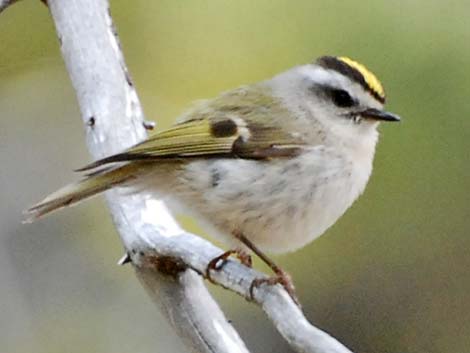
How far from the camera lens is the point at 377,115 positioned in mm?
3072

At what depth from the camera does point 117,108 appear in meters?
3.08

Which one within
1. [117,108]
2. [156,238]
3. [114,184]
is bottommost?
[156,238]

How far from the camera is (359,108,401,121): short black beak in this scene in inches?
120

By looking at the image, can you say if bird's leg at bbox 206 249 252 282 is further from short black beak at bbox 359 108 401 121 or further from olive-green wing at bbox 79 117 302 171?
short black beak at bbox 359 108 401 121

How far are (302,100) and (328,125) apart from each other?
0.44 ft

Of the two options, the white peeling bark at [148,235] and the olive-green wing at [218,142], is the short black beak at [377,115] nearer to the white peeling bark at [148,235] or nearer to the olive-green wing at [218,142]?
the olive-green wing at [218,142]

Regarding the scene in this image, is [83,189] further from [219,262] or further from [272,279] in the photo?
[272,279]

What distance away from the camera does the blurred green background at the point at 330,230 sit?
420 centimetres

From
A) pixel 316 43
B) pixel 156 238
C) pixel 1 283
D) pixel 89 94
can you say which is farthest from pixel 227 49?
pixel 156 238

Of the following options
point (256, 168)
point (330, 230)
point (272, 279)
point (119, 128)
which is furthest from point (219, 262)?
point (330, 230)

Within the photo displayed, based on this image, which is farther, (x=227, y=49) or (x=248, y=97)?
(x=227, y=49)

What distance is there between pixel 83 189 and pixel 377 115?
30.3 inches

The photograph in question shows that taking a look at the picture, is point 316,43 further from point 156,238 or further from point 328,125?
point 156,238

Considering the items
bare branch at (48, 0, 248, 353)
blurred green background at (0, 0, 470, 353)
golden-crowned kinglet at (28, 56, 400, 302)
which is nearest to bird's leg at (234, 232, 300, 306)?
golden-crowned kinglet at (28, 56, 400, 302)
